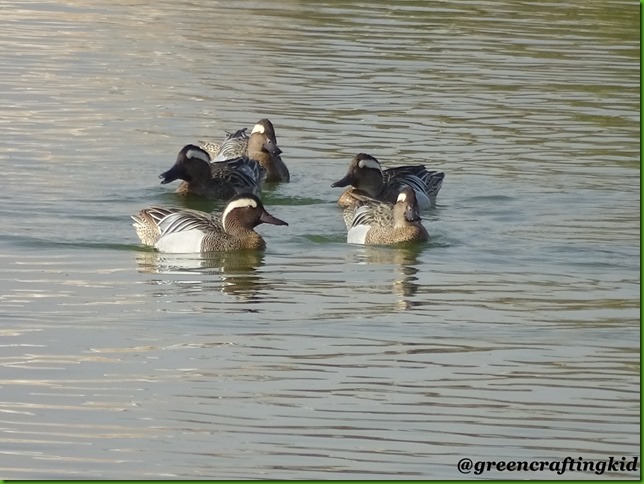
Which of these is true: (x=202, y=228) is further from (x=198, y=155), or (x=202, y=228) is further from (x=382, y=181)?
(x=382, y=181)

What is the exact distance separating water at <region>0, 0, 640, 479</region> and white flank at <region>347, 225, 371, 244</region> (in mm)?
544

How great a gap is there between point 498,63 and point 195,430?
18.1 m

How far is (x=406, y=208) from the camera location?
16750 millimetres

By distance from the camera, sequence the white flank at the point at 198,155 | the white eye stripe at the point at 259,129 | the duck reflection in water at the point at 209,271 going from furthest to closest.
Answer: the white eye stripe at the point at 259,129
the white flank at the point at 198,155
the duck reflection in water at the point at 209,271

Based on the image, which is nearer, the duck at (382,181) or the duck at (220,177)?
the duck at (382,181)

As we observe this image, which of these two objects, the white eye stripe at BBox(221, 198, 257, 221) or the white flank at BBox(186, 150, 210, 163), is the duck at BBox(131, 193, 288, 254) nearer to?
the white eye stripe at BBox(221, 198, 257, 221)

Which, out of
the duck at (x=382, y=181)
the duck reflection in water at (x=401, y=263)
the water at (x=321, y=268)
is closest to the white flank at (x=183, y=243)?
the water at (x=321, y=268)

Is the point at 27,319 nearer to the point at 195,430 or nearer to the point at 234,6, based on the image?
the point at 195,430

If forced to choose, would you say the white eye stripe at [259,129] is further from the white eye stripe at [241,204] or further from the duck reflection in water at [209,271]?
the duck reflection in water at [209,271]

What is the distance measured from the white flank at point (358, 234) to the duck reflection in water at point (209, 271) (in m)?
1.04

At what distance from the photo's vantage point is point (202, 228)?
1650cm

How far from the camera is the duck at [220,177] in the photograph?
19.2 m

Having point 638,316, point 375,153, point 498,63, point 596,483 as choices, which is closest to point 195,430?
point 596,483

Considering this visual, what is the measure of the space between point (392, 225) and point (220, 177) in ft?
11.1
